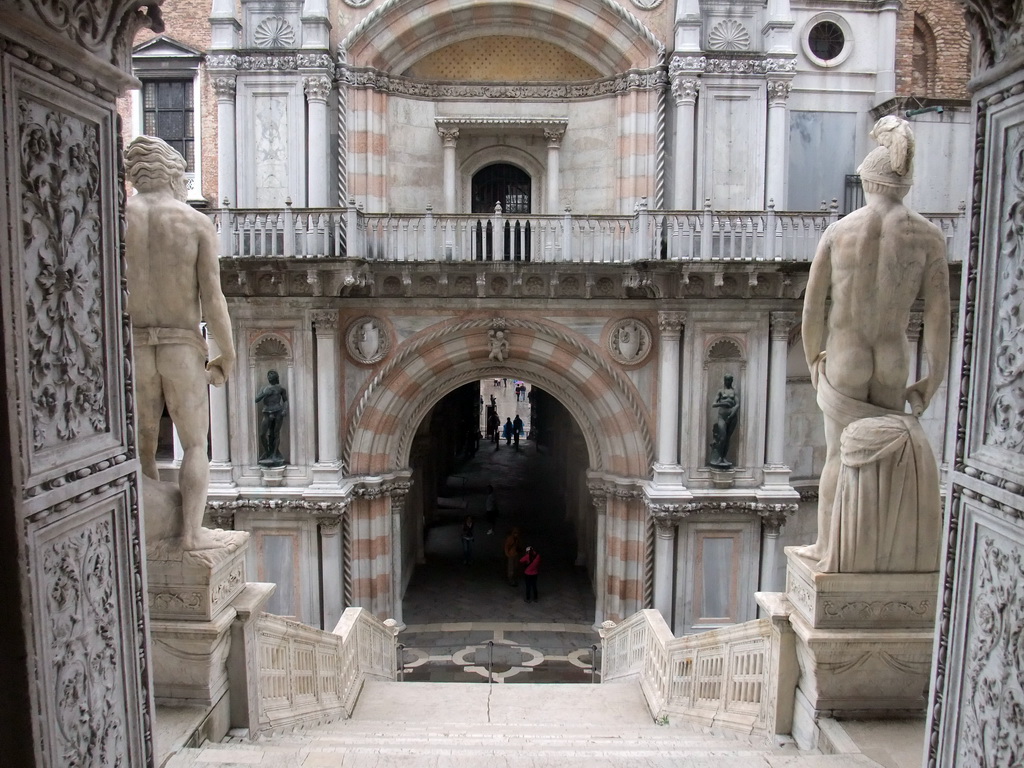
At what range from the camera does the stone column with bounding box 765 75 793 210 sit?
41.7 ft

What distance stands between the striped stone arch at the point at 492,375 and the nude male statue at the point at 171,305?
730cm

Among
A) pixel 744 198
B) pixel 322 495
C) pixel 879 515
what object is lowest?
pixel 322 495

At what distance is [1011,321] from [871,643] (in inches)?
121

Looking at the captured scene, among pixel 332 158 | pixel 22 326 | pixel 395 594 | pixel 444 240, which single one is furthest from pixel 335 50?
pixel 22 326

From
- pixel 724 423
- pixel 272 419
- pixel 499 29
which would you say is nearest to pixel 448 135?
pixel 499 29

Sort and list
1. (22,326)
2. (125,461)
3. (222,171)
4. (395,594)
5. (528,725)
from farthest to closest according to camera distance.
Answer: (395,594) < (222,171) < (528,725) < (125,461) < (22,326)

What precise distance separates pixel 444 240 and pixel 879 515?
8514 millimetres

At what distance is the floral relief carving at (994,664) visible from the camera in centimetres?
287

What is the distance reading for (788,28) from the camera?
40.8ft

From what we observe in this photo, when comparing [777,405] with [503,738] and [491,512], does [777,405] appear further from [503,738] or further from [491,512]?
[491,512]

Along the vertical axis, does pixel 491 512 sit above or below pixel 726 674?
below

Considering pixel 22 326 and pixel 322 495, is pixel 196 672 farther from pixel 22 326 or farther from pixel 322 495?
pixel 322 495

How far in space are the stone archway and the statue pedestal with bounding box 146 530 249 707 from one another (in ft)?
24.7

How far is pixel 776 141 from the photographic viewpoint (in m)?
12.8
